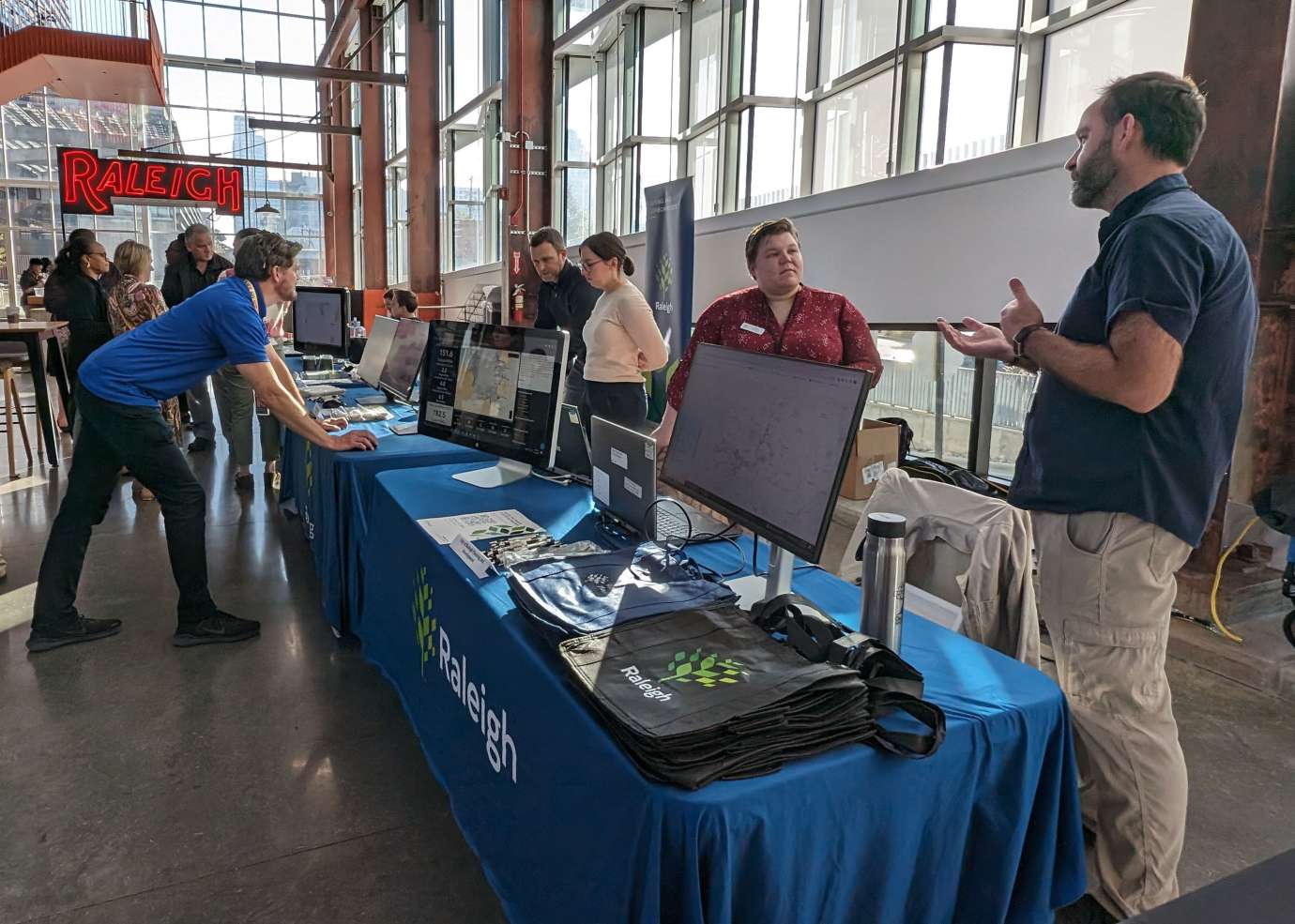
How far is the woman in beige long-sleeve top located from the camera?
12.1 feet

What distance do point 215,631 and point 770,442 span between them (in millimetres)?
2459

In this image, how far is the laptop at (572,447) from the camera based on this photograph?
7.92 feet

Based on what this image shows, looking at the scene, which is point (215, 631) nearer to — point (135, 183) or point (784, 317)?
point (784, 317)

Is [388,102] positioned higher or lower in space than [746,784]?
higher

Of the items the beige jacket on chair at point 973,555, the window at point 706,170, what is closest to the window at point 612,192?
the window at point 706,170

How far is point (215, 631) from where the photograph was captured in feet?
9.66

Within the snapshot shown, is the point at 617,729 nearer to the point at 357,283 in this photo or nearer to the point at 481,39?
the point at 481,39

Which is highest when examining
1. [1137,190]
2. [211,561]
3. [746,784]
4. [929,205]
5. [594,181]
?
[594,181]

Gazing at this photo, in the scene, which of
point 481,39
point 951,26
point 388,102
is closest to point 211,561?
point 951,26

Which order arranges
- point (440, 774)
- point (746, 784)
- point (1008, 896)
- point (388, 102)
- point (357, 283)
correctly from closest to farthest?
point (746, 784) < point (1008, 896) < point (440, 774) < point (388, 102) < point (357, 283)

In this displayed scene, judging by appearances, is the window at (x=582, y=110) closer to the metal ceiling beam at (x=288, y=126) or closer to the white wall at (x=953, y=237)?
the metal ceiling beam at (x=288, y=126)

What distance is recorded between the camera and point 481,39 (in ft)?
38.3

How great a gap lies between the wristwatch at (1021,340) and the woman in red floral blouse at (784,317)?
3.49 ft

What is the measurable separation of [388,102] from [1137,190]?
16.7m
